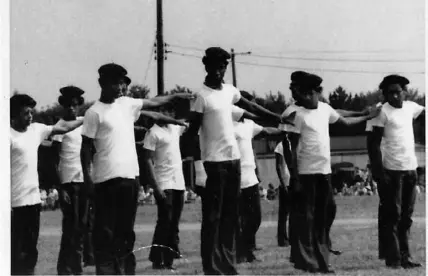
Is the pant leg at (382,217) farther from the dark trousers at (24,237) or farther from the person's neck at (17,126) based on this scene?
the person's neck at (17,126)

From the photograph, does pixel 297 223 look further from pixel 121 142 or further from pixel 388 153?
pixel 121 142

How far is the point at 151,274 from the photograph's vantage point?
349 inches

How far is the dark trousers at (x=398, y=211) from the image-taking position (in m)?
8.90

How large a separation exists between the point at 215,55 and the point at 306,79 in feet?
3.86

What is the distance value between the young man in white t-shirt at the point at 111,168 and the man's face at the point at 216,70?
2.68ft

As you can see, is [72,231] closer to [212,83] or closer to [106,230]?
Result: [106,230]

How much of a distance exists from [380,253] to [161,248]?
2.42 meters

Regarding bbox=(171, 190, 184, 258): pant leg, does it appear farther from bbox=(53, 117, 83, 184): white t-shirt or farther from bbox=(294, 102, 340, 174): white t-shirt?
bbox=(294, 102, 340, 174): white t-shirt

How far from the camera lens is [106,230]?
750 centimetres

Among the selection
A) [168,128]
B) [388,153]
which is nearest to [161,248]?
[168,128]

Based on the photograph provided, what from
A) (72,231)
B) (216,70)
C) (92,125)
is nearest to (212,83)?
(216,70)
